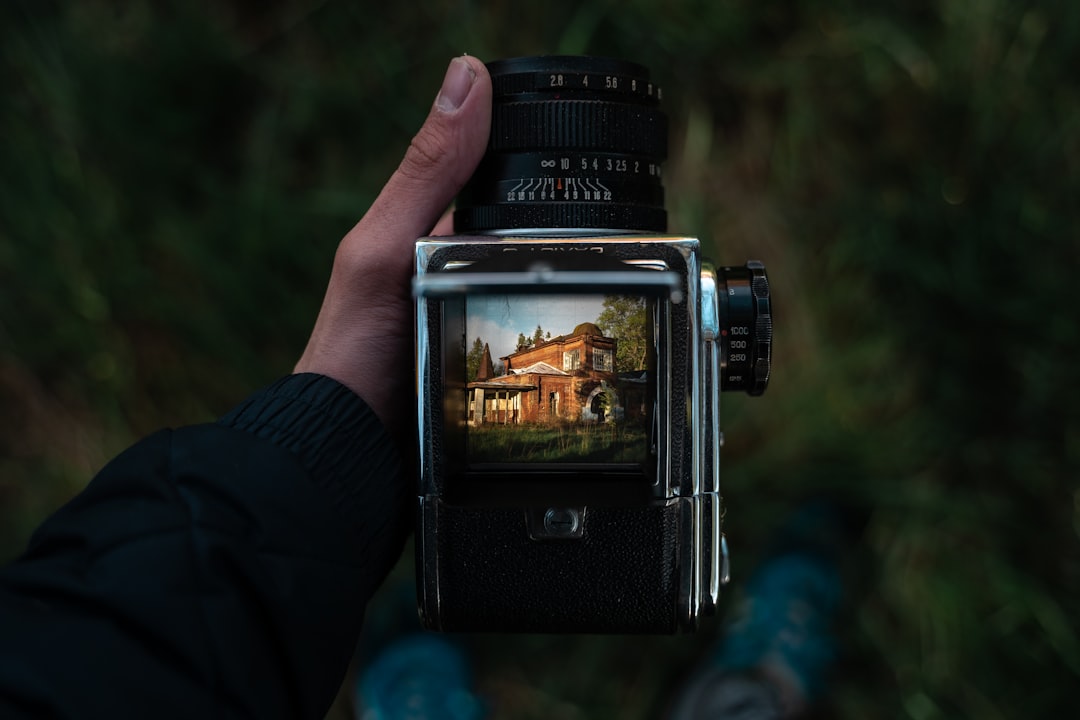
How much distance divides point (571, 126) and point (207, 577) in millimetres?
322

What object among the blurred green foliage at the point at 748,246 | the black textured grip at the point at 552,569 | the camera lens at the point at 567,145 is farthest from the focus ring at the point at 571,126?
the blurred green foliage at the point at 748,246

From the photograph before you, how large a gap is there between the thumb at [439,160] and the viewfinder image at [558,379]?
0.10m

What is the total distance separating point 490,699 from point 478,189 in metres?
0.60

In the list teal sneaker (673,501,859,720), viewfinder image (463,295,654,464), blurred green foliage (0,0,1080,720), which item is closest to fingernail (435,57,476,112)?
viewfinder image (463,295,654,464)

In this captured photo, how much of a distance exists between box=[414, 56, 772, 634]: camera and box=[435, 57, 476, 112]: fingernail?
19 mm

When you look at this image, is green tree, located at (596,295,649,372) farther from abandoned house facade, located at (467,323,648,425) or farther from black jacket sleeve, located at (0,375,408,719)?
black jacket sleeve, located at (0,375,408,719)

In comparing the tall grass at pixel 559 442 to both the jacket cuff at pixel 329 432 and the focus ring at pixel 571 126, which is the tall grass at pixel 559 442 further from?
the focus ring at pixel 571 126

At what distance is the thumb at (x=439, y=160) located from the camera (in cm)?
57

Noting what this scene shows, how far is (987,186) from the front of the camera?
949mm

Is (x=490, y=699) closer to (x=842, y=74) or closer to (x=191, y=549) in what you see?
(x=191, y=549)

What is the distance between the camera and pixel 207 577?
0.44 meters

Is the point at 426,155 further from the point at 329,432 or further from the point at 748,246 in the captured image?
the point at 748,246

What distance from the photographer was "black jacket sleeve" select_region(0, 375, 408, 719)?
399 millimetres

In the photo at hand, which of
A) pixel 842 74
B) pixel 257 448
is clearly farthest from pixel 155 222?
pixel 842 74
